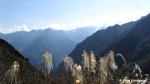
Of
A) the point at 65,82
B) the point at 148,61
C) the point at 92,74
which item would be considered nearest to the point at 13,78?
the point at 65,82

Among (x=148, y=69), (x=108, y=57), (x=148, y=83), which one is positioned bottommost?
(x=148, y=83)

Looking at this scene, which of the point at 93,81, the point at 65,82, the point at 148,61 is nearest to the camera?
the point at 93,81

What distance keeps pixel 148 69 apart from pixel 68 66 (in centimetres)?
16846

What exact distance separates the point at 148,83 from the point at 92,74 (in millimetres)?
2176

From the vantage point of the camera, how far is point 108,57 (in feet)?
33.4

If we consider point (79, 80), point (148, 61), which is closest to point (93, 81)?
point (79, 80)

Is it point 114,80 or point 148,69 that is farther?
point 148,69

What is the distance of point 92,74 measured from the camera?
1152cm

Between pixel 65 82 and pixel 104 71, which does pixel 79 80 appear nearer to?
pixel 104 71

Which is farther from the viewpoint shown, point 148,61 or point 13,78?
point 148,61

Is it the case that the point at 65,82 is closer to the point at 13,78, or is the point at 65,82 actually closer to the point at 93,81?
the point at 93,81

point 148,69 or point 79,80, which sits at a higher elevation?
point 148,69

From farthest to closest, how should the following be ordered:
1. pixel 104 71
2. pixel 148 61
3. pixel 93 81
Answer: pixel 148 61 < pixel 93 81 < pixel 104 71

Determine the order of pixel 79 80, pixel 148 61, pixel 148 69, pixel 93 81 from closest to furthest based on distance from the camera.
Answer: pixel 79 80 < pixel 93 81 < pixel 148 69 < pixel 148 61
